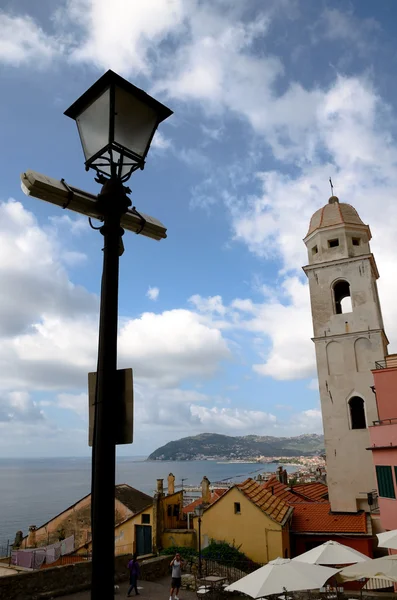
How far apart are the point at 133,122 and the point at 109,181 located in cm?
50

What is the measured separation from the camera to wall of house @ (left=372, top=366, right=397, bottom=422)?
21672mm

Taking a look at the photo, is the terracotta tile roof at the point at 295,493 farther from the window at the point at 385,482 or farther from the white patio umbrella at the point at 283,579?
the white patio umbrella at the point at 283,579

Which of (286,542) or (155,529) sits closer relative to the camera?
(286,542)

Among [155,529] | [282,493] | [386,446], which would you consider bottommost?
[155,529]

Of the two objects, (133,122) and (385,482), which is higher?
(133,122)

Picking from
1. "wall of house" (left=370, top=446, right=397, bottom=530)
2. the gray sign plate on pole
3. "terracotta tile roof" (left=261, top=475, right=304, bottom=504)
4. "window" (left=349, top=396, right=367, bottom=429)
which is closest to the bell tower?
"window" (left=349, top=396, right=367, bottom=429)

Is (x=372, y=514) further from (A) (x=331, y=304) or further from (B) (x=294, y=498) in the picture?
(A) (x=331, y=304)

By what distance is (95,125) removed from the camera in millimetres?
3619

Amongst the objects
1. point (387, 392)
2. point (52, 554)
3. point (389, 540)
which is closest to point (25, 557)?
point (52, 554)

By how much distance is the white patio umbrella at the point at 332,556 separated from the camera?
14.2 metres

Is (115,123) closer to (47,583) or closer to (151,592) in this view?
(47,583)

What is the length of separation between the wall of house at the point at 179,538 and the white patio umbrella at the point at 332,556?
13273 mm

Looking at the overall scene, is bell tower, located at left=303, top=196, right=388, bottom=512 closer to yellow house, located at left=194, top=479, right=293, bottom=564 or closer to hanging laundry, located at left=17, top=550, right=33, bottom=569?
yellow house, located at left=194, top=479, right=293, bottom=564

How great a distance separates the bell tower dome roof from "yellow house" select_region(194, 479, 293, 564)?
17.4 m
